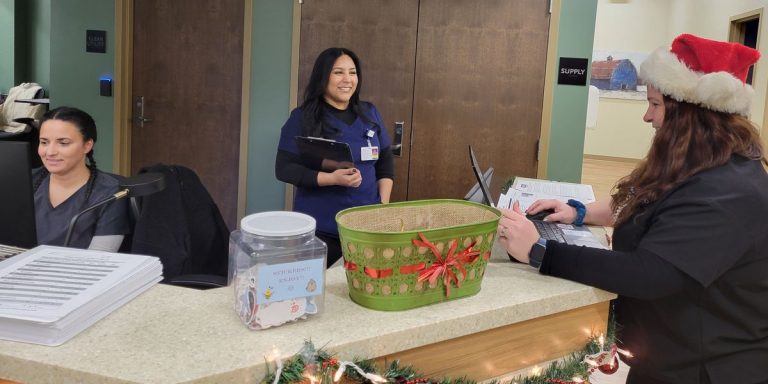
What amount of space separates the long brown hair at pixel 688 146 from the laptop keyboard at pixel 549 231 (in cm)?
30

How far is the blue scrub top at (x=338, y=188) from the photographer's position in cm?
265

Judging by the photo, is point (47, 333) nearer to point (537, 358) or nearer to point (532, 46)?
point (537, 358)

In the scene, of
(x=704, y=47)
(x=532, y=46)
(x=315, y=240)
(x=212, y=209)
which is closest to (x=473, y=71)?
(x=532, y=46)

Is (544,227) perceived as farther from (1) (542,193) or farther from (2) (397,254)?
(2) (397,254)

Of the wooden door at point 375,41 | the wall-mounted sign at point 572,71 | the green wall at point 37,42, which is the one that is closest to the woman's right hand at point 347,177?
the wooden door at point 375,41

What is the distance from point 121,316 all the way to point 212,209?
125 cm

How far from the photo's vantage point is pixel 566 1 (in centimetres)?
379

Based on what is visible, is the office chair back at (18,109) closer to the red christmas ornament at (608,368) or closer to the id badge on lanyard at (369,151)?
the id badge on lanyard at (369,151)

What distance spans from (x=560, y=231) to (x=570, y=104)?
7.38 feet

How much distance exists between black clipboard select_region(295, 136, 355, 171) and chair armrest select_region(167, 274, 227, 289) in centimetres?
62

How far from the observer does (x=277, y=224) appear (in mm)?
1123

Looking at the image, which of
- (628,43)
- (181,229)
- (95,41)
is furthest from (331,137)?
(628,43)

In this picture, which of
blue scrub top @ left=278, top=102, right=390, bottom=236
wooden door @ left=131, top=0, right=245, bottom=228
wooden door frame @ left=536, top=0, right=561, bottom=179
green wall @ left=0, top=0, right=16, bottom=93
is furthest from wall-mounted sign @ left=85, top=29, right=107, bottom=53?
green wall @ left=0, top=0, right=16, bottom=93

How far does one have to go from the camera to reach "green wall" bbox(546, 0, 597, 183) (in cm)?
379
